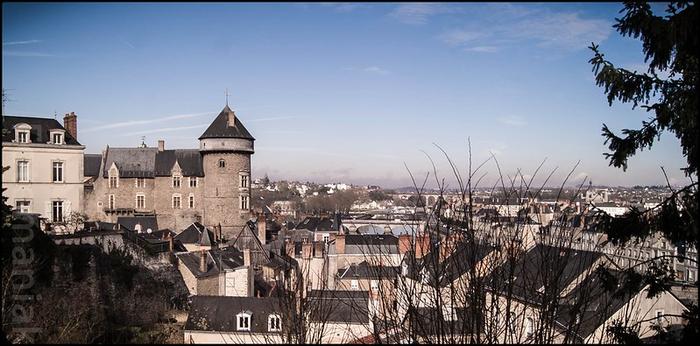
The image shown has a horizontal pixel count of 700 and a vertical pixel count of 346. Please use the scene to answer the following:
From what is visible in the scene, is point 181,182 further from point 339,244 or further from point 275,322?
point 275,322

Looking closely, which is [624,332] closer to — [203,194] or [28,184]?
[28,184]

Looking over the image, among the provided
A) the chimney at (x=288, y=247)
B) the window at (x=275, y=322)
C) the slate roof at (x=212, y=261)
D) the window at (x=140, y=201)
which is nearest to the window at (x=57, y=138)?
the slate roof at (x=212, y=261)

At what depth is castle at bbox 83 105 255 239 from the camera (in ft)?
119

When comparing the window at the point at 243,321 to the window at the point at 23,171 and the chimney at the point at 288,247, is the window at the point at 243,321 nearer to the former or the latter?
the chimney at the point at 288,247

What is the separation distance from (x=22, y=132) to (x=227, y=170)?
53.3 feet

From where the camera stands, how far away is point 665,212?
5898 mm

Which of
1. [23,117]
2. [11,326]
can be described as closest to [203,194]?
[23,117]

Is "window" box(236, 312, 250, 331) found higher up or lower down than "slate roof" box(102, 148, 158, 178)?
lower down

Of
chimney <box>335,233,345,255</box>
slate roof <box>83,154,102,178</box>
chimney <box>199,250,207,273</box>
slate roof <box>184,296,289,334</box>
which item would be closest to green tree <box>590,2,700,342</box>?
slate roof <box>184,296,289,334</box>

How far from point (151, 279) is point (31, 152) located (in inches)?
239

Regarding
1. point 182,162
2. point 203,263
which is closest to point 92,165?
point 182,162

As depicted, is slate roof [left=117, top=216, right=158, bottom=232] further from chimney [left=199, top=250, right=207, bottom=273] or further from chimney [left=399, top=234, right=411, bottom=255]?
chimney [left=399, top=234, right=411, bottom=255]

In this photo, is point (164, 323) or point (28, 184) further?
point (28, 184)

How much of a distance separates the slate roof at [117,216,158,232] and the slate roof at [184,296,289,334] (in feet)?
67.8
